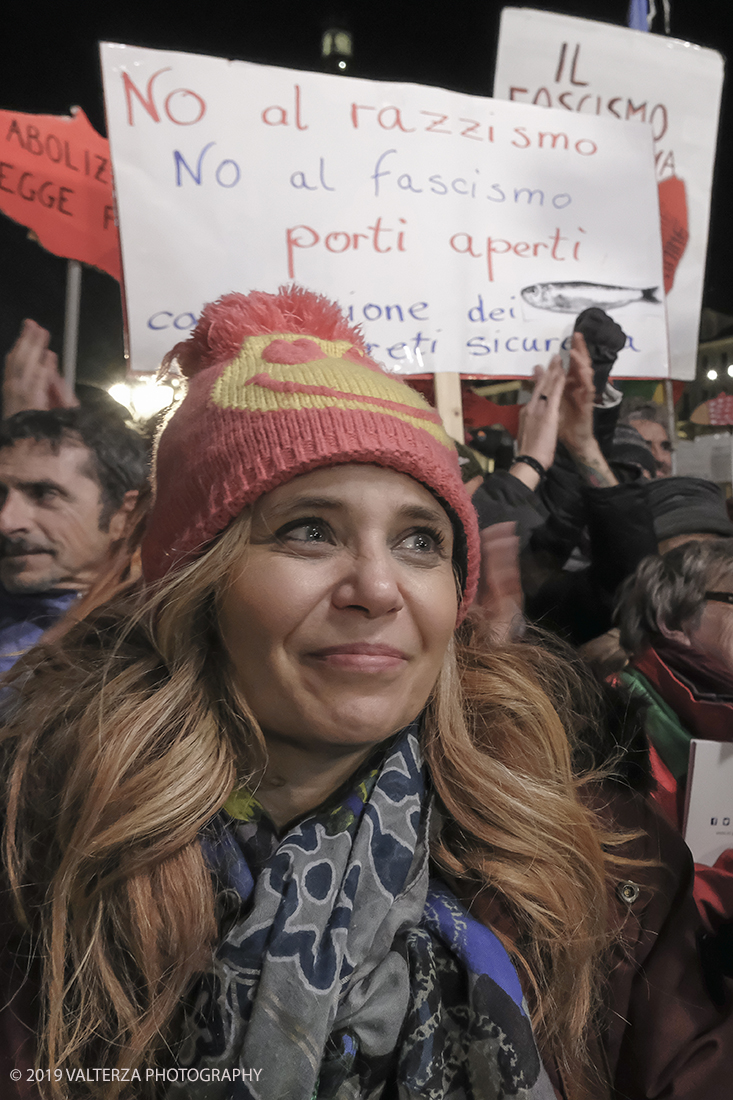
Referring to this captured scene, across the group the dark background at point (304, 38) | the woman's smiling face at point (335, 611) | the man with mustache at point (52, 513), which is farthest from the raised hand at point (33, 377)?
the woman's smiling face at point (335, 611)

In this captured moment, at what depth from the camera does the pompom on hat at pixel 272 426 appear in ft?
2.98

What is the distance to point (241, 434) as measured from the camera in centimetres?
92

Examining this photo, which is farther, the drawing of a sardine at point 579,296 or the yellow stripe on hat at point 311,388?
the drawing of a sardine at point 579,296

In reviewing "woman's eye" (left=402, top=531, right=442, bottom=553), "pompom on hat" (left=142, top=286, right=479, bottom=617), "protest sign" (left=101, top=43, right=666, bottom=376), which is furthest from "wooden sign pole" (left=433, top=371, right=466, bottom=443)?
"woman's eye" (left=402, top=531, right=442, bottom=553)

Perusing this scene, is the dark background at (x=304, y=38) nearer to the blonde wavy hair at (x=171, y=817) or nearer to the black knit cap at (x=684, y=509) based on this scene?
the black knit cap at (x=684, y=509)

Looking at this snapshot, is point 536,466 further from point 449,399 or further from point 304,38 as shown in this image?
point 304,38

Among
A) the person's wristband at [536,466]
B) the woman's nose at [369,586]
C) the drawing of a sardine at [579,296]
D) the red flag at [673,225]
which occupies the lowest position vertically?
the woman's nose at [369,586]

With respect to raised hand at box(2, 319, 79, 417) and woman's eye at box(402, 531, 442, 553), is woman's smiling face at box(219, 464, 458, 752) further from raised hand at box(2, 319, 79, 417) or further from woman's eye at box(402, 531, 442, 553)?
raised hand at box(2, 319, 79, 417)

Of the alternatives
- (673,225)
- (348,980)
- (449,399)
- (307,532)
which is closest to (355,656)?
(307,532)

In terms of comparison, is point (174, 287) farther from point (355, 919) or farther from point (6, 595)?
point (355, 919)

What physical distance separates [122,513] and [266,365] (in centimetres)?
53

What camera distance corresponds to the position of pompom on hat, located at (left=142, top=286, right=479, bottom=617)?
91 centimetres

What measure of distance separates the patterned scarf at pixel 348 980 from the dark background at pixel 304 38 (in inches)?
44.5

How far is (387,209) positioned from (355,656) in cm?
95
